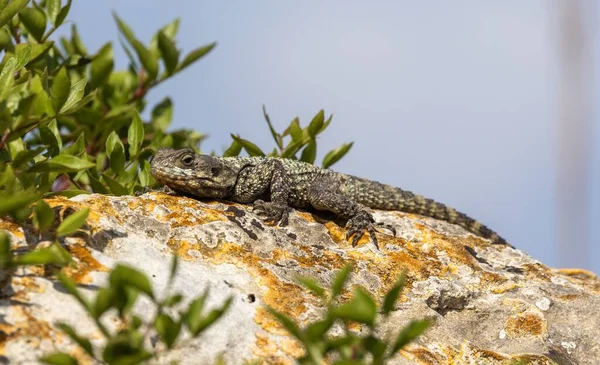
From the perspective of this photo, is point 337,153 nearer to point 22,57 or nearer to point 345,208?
point 345,208

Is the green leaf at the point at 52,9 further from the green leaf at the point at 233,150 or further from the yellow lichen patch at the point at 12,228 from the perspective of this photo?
the yellow lichen patch at the point at 12,228

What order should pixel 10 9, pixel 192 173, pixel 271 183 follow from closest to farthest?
1. pixel 10 9
2. pixel 192 173
3. pixel 271 183

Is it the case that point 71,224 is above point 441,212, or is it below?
below

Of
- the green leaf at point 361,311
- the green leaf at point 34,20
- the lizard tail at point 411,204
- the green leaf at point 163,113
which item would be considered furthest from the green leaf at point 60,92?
the lizard tail at point 411,204

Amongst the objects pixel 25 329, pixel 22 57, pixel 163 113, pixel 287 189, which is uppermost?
pixel 287 189

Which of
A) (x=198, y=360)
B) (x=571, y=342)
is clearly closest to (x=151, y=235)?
(x=198, y=360)

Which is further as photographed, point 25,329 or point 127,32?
point 127,32

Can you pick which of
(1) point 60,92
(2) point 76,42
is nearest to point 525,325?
(1) point 60,92

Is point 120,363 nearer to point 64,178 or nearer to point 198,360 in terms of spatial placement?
point 198,360

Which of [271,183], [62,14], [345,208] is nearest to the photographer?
[62,14]
